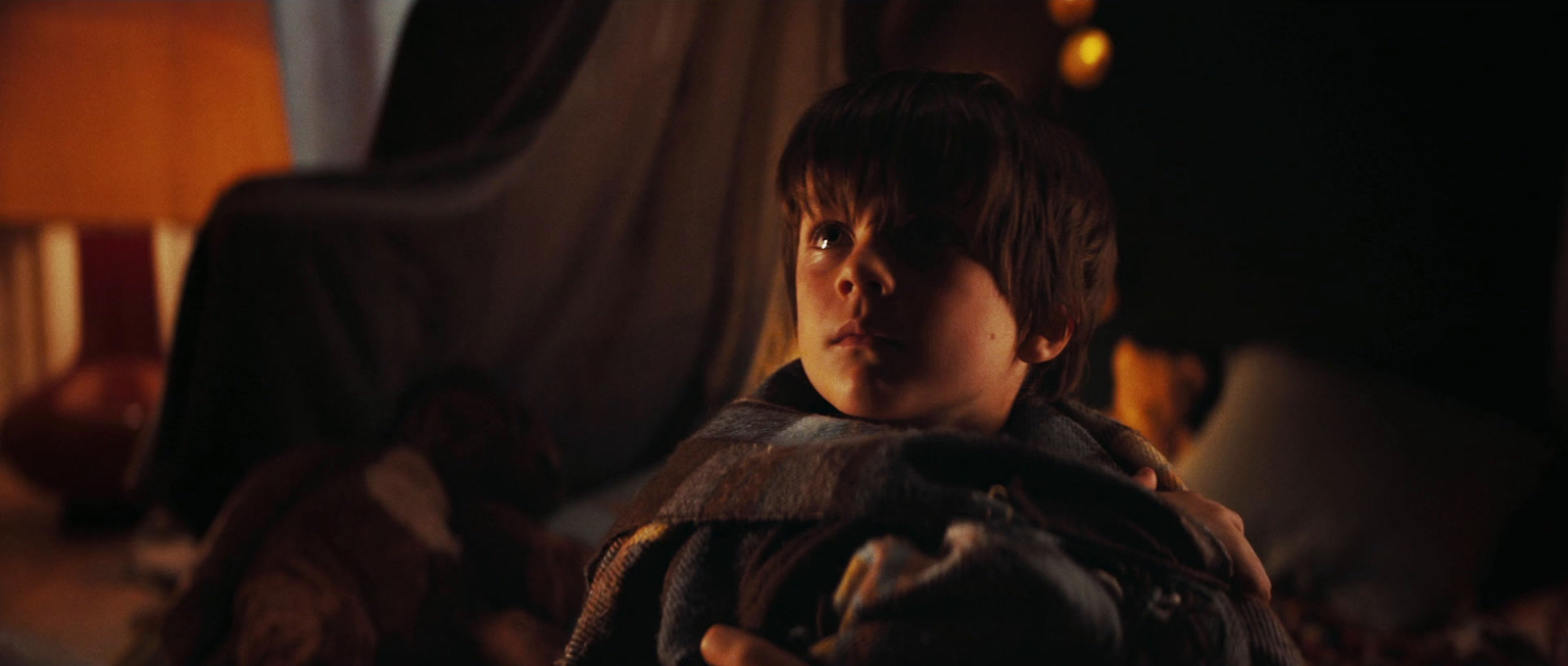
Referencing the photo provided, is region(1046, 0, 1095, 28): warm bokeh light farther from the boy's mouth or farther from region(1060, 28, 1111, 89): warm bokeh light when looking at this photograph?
the boy's mouth

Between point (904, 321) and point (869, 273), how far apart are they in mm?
23

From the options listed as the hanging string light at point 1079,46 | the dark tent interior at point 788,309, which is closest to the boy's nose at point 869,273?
the dark tent interior at point 788,309

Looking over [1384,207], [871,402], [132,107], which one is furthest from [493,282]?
[1384,207]

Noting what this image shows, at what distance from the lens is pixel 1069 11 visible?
60 cm

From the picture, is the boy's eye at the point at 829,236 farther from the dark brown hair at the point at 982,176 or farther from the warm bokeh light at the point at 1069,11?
the warm bokeh light at the point at 1069,11

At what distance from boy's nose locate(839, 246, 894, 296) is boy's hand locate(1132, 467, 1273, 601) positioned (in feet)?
0.40

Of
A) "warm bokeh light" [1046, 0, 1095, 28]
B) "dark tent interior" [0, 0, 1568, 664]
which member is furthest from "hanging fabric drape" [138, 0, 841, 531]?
"warm bokeh light" [1046, 0, 1095, 28]

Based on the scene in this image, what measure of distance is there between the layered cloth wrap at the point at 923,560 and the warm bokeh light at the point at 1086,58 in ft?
0.78

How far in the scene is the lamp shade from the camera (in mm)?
1207

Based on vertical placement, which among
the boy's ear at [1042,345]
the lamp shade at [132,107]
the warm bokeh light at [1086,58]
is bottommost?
the lamp shade at [132,107]

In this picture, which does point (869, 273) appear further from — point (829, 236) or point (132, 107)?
point (132, 107)

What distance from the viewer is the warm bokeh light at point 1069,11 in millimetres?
589

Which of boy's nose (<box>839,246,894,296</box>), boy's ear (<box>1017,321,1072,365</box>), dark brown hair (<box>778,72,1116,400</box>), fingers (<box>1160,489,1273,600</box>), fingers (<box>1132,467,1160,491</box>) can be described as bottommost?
fingers (<box>1160,489,1273,600</box>)

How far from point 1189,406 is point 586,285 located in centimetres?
61
